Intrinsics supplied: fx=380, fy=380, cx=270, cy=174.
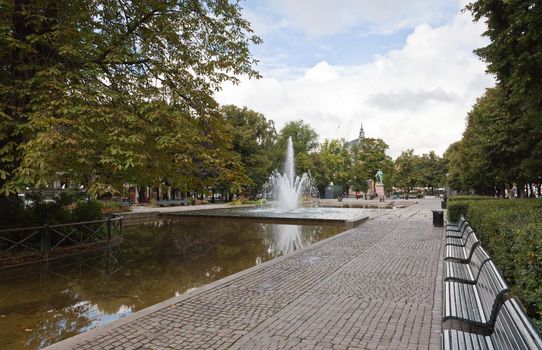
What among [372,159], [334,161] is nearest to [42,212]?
[372,159]

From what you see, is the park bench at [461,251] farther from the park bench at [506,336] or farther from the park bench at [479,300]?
the park bench at [506,336]

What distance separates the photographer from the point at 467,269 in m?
7.09

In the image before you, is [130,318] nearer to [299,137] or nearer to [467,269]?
[467,269]

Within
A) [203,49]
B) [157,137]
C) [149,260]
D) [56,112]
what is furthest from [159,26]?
[149,260]

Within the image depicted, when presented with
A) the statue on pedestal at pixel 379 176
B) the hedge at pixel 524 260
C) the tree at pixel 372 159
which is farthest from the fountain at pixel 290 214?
the tree at pixel 372 159

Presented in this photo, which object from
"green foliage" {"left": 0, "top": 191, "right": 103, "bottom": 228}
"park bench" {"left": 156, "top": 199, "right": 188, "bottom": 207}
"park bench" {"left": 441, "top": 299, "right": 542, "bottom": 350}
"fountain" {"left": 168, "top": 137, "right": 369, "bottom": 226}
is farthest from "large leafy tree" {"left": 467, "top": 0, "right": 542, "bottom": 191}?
"park bench" {"left": 156, "top": 199, "right": 188, "bottom": 207}

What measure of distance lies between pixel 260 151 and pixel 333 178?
1103 inches

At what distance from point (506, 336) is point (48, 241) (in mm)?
11713

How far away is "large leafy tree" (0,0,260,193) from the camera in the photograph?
790 cm

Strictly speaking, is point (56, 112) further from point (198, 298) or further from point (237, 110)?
point (237, 110)

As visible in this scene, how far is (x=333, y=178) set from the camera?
3051 inches

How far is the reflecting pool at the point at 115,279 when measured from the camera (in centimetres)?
593

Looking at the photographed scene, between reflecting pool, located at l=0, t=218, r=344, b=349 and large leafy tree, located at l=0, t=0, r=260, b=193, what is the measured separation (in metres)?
2.24

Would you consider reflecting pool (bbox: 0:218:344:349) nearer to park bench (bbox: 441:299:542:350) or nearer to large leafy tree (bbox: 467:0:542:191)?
park bench (bbox: 441:299:542:350)
